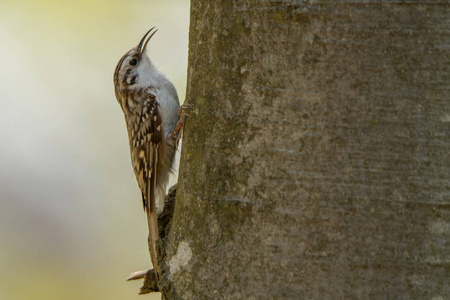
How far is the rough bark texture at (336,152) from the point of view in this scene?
1.61 m

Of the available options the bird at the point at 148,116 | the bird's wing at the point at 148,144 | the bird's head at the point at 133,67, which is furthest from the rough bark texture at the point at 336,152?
the bird's head at the point at 133,67

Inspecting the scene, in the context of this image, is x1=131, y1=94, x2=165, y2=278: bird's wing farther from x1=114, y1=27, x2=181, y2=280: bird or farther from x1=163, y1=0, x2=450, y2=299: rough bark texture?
x1=163, y1=0, x2=450, y2=299: rough bark texture

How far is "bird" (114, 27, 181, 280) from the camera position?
3.58 meters

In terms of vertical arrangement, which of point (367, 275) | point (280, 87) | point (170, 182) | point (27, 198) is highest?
point (280, 87)

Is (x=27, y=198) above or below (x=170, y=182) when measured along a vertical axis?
below

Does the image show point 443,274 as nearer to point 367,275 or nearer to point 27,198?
point 367,275

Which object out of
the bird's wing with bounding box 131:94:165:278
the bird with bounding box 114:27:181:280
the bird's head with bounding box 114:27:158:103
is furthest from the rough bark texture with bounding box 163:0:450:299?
the bird's head with bounding box 114:27:158:103

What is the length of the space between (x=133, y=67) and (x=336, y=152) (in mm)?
2611

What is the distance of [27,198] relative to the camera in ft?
18.6

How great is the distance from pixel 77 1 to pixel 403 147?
2.95m

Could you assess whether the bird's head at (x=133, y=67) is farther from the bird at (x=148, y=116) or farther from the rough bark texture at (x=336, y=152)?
the rough bark texture at (x=336, y=152)

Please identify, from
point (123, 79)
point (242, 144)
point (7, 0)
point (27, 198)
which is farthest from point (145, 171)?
point (27, 198)

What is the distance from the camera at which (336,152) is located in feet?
5.39

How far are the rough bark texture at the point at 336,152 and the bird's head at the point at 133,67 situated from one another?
7.56ft
